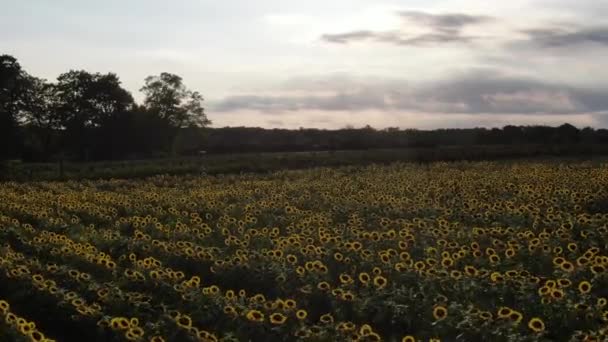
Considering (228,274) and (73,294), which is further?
(228,274)

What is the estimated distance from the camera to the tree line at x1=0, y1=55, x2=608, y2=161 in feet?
194

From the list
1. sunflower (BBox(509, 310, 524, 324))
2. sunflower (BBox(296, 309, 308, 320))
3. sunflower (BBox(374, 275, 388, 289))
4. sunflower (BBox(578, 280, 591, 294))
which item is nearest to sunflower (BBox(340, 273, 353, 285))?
sunflower (BBox(374, 275, 388, 289))

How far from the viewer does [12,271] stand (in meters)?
10.4

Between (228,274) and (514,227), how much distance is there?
16.4 ft

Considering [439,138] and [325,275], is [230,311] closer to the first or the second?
[325,275]

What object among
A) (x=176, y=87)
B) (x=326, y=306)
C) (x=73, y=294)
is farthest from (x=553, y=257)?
(x=176, y=87)

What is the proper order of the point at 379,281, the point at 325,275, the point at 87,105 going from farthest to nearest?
the point at 87,105
the point at 325,275
the point at 379,281

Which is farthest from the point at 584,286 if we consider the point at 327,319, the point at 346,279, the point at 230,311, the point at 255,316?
the point at 230,311

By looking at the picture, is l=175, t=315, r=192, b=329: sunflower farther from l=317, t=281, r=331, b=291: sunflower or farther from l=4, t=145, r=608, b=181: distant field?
l=4, t=145, r=608, b=181: distant field

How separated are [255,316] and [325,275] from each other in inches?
79.9

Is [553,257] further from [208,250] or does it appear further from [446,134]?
[446,134]

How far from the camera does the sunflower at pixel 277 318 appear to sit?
7617 millimetres

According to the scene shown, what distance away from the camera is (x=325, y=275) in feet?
31.6

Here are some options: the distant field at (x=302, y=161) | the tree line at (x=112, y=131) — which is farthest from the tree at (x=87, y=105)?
the distant field at (x=302, y=161)
